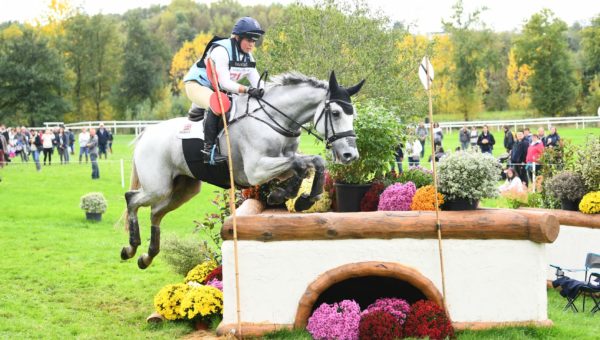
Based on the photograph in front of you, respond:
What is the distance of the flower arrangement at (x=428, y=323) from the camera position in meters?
6.64

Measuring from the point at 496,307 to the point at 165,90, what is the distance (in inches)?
2200

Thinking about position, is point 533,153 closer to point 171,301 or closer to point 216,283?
point 216,283

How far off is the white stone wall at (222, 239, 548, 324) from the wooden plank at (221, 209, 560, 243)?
7 cm

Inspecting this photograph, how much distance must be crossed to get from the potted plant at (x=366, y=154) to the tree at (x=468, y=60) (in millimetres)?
48441

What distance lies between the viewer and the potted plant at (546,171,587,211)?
9.82 meters

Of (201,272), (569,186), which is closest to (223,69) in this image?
(201,272)

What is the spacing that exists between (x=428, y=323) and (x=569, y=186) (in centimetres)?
419

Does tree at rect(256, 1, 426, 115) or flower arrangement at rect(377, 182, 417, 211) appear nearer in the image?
flower arrangement at rect(377, 182, 417, 211)

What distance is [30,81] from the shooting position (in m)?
51.4

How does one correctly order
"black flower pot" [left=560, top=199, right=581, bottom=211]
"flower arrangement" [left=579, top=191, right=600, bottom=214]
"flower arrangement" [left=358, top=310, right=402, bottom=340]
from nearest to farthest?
"flower arrangement" [left=358, top=310, right=402, bottom=340], "flower arrangement" [left=579, top=191, right=600, bottom=214], "black flower pot" [left=560, top=199, right=581, bottom=211]

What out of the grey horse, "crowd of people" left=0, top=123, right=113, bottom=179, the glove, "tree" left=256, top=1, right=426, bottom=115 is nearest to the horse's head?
the grey horse

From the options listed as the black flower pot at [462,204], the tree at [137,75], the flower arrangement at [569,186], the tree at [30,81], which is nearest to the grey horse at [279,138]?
the black flower pot at [462,204]

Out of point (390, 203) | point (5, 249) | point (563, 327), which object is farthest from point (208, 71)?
point (5, 249)

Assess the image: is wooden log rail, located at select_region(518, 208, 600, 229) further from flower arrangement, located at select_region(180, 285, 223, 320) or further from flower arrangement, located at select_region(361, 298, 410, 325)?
flower arrangement, located at select_region(180, 285, 223, 320)
